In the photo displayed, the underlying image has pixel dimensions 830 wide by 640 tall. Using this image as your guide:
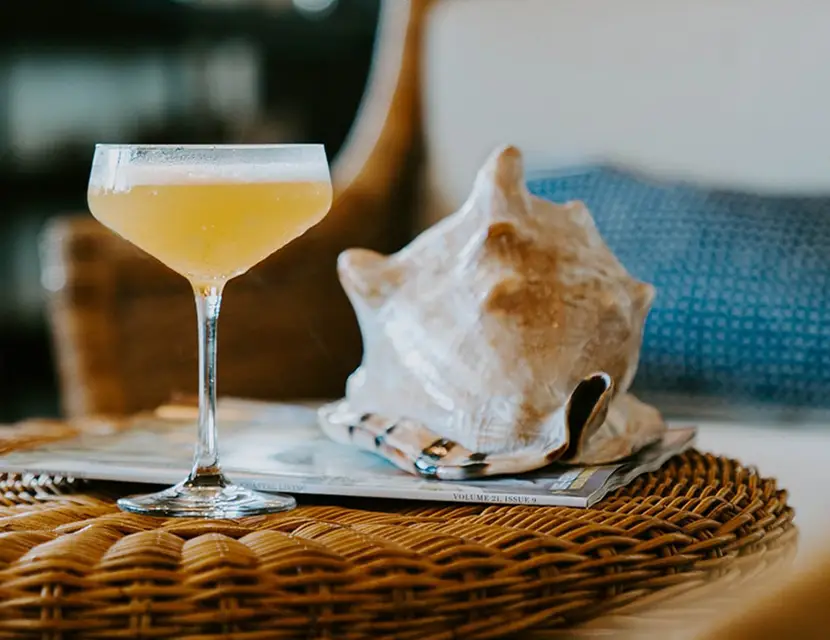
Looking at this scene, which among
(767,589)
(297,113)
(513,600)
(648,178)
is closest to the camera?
(767,589)

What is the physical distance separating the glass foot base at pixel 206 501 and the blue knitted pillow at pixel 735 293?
0.60m

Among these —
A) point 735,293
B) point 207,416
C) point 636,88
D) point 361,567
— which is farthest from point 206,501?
point 636,88

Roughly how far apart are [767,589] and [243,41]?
8.43 feet

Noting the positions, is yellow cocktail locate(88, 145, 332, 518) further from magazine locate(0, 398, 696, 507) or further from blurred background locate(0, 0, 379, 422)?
blurred background locate(0, 0, 379, 422)

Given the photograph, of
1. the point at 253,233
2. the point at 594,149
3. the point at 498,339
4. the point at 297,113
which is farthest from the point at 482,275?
the point at 297,113

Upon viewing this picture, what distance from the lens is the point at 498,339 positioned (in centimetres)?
93

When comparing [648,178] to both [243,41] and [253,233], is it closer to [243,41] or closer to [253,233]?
[253,233]

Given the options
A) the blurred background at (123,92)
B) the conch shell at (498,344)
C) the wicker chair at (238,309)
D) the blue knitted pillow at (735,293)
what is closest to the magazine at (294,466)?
the conch shell at (498,344)

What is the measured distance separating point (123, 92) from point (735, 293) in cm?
193

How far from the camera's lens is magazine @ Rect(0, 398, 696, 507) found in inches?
33.4

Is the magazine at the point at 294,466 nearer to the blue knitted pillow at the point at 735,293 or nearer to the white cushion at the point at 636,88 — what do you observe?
the blue knitted pillow at the point at 735,293

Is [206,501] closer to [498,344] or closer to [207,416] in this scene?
[207,416]

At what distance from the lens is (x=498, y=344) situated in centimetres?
93

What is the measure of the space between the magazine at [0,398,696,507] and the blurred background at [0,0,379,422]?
1.87m
